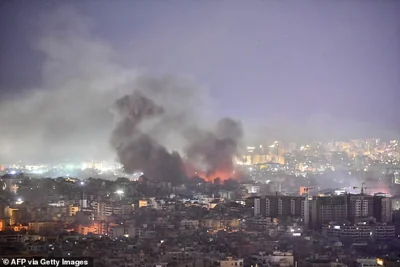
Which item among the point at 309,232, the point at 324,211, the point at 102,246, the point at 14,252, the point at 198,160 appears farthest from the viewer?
the point at 198,160

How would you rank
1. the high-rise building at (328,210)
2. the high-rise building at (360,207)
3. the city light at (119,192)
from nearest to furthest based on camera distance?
1. the high-rise building at (328,210)
2. the high-rise building at (360,207)
3. the city light at (119,192)

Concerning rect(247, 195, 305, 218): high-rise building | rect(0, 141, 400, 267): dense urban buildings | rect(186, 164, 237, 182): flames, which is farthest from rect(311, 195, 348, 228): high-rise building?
rect(186, 164, 237, 182): flames

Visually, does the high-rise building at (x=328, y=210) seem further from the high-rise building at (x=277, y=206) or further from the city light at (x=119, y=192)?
the city light at (x=119, y=192)

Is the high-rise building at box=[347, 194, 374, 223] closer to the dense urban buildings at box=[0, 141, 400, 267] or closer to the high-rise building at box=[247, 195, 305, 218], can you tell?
the dense urban buildings at box=[0, 141, 400, 267]

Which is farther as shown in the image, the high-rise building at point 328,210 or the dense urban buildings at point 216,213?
the high-rise building at point 328,210

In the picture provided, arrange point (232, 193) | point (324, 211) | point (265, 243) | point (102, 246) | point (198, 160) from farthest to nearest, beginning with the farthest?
point (198, 160) → point (232, 193) → point (324, 211) → point (265, 243) → point (102, 246)

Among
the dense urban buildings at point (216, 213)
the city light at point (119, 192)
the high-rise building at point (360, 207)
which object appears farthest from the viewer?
the city light at point (119, 192)

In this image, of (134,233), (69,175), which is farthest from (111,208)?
(69,175)

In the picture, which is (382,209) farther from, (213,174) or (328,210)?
(213,174)

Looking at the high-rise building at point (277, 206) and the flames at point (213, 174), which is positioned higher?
the flames at point (213, 174)

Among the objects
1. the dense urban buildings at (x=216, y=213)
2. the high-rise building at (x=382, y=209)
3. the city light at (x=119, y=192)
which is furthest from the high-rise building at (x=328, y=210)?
the city light at (x=119, y=192)

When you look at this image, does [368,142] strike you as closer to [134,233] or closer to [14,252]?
[134,233]
